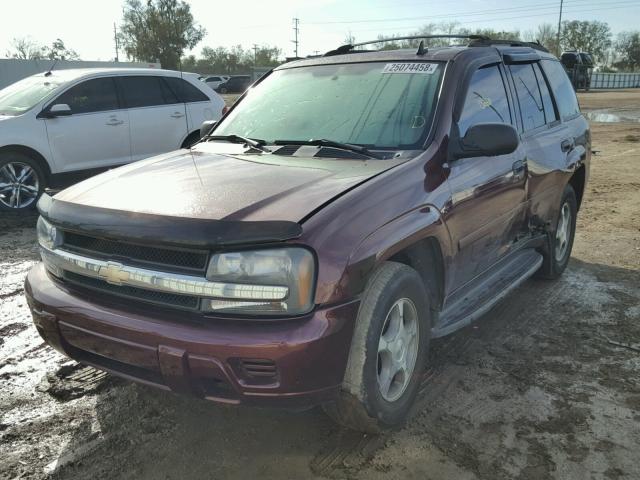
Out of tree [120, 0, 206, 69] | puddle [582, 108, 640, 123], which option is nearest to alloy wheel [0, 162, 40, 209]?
puddle [582, 108, 640, 123]

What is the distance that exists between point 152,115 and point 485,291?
19.9 ft

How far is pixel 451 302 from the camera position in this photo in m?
Answer: 3.33

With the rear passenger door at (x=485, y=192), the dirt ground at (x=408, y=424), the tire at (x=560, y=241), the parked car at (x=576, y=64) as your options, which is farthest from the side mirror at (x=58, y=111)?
the parked car at (x=576, y=64)

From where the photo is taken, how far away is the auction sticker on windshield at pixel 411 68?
3521 millimetres

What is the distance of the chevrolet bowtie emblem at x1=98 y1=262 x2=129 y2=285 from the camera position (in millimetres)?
2457

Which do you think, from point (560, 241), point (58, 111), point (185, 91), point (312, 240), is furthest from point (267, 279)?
point (185, 91)

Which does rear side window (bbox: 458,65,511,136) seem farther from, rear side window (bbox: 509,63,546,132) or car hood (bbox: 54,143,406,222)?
car hood (bbox: 54,143,406,222)

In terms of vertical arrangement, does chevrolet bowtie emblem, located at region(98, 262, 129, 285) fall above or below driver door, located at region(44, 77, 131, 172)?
below

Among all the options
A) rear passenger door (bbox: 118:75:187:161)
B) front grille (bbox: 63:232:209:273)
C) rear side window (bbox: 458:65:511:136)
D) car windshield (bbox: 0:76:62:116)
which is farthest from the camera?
rear passenger door (bbox: 118:75:187:161)

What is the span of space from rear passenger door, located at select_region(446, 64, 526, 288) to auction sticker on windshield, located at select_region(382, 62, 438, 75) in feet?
0.85

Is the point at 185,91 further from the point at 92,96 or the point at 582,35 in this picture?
the point at 582,35

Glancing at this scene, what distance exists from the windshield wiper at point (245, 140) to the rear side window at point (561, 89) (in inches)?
103

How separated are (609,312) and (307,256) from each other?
3115 mm

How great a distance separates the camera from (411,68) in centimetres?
356
